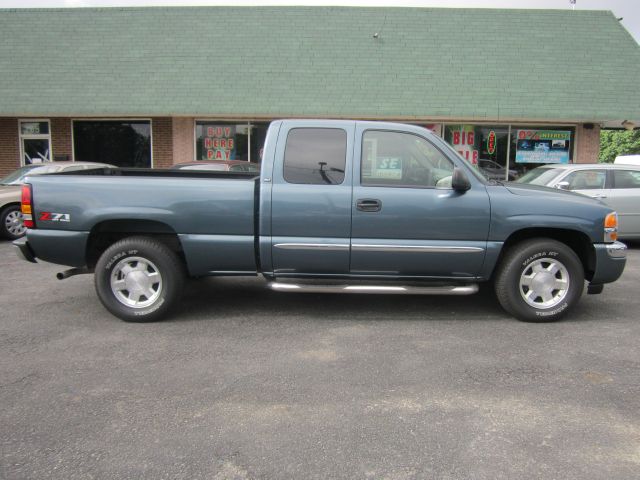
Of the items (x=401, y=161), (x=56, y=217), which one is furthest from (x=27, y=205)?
(x=401, y=161)

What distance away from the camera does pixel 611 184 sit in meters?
9.24

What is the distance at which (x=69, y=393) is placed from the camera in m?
3.60

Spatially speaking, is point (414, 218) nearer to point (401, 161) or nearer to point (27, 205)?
point (401, 161)

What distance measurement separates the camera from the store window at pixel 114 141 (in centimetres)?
1538

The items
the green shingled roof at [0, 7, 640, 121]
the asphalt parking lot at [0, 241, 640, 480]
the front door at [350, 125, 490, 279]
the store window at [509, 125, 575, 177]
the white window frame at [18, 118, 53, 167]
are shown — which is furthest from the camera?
the white window frame at [18, 118, 53, 167]

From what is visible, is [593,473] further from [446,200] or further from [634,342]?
[446,200]

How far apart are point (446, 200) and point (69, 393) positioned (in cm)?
343

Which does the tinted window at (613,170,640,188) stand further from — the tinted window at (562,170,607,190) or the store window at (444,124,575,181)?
the store window at (444,124,575,181)

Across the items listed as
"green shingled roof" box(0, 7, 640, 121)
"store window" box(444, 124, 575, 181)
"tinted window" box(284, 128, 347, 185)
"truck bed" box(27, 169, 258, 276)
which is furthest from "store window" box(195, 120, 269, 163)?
"truck bed" box(27, 169, 258, 276)

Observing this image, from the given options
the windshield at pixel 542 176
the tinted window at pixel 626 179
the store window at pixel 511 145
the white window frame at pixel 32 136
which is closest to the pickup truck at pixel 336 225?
the windshield at pixel 542 176

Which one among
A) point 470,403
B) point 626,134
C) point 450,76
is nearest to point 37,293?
point 470,403

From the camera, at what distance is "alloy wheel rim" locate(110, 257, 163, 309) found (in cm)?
506

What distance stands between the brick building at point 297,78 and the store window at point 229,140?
1.2 inches

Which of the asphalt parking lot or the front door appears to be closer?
the asphalt parking lot
